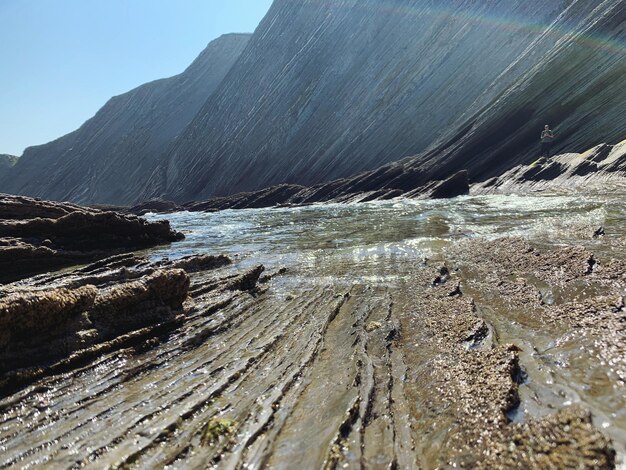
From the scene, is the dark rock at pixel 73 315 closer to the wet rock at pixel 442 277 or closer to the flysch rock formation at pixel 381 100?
the wet rock at pixel 442 277

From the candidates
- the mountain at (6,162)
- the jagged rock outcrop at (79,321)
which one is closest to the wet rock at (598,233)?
the jagged rock outcrop at (79,321)

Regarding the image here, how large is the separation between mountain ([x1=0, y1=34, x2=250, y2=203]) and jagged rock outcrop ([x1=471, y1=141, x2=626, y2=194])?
316 feet

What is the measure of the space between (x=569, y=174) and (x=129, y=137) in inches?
4849

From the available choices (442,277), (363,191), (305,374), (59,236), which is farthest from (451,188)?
(305,374)

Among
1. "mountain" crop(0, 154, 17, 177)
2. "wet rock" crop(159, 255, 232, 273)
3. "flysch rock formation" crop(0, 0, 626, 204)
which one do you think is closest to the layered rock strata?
"flysch rock formation" crop(0, 0, 626, 204)

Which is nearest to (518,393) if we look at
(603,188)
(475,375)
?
(475,375)

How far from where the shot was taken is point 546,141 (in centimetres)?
3641

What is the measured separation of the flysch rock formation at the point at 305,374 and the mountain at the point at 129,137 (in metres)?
111

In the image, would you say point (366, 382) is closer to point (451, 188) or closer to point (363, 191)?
point (451, 188)

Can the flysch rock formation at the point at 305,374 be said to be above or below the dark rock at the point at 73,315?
below

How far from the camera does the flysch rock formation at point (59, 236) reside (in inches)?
580

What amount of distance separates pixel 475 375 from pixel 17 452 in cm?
489

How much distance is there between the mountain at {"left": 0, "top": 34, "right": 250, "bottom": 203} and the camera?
119 meters

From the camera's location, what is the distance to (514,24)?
53.2 m
